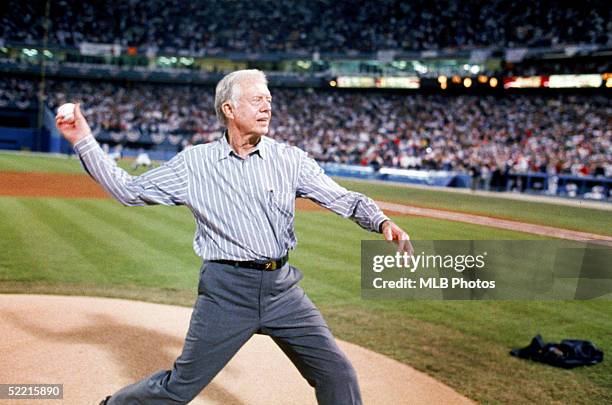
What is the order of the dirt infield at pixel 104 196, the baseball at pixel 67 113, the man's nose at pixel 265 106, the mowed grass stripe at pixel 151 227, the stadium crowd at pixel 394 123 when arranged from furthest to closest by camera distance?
1. the stadium crowd at pixel 394 123
2. the dirt infield at pixel 104 196
3. the mowed grass stripe at pixel 151 227
4. the man's nose at pixel 265 106
5. the baseball at pixel 67 113

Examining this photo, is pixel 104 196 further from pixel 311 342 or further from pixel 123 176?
pixel 311 342

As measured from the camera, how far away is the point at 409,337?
672 cm

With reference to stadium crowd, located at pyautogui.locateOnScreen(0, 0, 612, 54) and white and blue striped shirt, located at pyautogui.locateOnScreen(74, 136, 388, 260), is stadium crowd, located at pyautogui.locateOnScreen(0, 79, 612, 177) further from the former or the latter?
white and blue striped shirt, located at pyautogui.locateOnScreen(74, 136, 388, 260)

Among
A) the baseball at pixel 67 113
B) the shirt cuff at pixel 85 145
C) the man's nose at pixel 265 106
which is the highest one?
the man's nose at pixel 265 106

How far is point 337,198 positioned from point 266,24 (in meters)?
51.9

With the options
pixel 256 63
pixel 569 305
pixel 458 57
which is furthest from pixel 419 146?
pixel 569 305

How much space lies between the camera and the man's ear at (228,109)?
3.22 m

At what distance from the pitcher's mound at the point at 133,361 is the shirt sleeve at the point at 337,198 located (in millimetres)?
2064

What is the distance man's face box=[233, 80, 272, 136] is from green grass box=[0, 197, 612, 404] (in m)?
3.27

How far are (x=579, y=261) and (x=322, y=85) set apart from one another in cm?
3928

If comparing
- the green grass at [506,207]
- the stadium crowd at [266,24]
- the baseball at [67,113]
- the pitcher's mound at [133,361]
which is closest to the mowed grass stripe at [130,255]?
the pitcher's mound at [133,361]

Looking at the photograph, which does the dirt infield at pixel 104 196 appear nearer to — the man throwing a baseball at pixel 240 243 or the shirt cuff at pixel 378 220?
the shirt cuff at pixel 378 220

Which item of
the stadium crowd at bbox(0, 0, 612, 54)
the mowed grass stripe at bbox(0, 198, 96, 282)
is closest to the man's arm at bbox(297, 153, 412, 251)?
the mowed grass stripe at bbox(0, 198, 96, 282)

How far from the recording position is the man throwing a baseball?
10.3 feet
